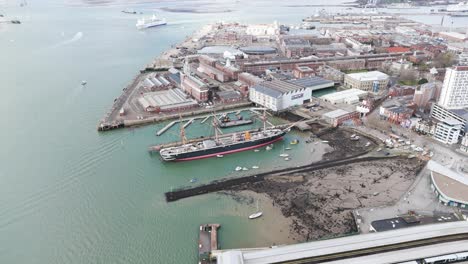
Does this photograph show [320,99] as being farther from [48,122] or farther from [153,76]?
[48,122]

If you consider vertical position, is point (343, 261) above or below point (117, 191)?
above

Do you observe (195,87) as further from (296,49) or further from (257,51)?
(296,49)

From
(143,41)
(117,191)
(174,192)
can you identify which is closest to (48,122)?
(117,191)

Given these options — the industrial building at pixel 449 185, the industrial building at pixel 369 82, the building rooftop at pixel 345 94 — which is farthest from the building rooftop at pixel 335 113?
the industrial building at pixel 449 185

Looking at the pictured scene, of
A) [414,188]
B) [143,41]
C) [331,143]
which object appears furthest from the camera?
[143,41]

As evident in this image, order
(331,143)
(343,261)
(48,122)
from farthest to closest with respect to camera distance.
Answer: (48,122) < (331,143) < (343,261)

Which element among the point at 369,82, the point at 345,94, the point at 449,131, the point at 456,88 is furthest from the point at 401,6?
the point at 449,131
